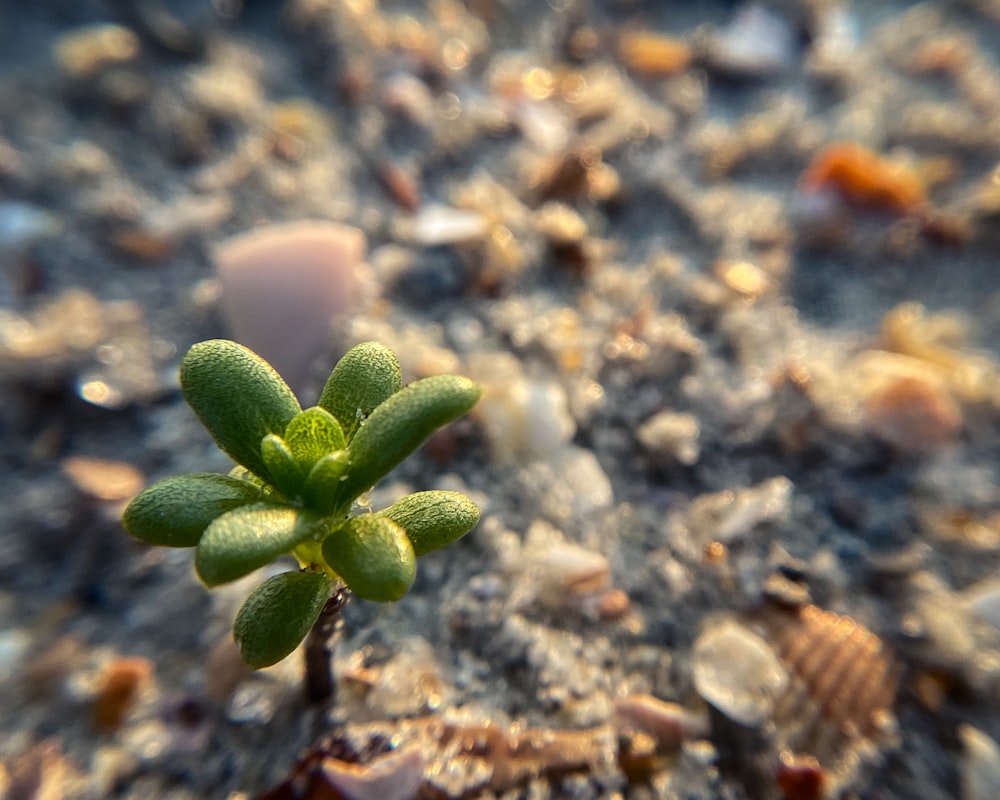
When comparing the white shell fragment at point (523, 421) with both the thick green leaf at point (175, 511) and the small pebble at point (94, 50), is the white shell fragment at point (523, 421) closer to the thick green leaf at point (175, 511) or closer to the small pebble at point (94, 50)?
the thick green leaf at point (175, 511)

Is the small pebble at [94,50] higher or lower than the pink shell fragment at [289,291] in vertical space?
higher

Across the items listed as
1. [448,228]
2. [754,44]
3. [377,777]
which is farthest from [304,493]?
[754,44]

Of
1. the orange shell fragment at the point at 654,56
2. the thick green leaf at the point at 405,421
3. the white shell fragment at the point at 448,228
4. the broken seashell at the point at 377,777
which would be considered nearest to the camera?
the thick green leaf at the point at 405,421

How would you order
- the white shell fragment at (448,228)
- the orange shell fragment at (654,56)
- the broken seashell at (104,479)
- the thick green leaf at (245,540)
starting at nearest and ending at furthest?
the thick green leaf at (245,540) < the broken seashell at (104,479) < the white shell fragment at (448,228) < the orange shell fragment at (654,56)

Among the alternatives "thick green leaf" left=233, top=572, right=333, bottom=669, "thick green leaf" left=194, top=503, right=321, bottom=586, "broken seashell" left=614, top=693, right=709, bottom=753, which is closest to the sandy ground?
"broken seashell" left=614, top=693, right=709, bottom=753

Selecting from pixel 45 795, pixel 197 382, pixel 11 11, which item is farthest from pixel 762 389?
pixel 11 11

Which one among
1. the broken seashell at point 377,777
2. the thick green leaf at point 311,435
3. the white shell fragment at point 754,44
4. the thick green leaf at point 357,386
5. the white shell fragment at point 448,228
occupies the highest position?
the white shell fragment at point 754,44

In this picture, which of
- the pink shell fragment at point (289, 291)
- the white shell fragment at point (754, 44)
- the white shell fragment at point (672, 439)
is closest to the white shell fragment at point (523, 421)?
the white shell fragment at point (672, 439)

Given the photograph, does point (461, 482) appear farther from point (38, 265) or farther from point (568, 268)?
point (38, 265)

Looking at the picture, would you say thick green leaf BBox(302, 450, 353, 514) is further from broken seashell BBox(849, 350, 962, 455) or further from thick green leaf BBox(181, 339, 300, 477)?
broken seashell BBox(849, 350, 962, 455)
